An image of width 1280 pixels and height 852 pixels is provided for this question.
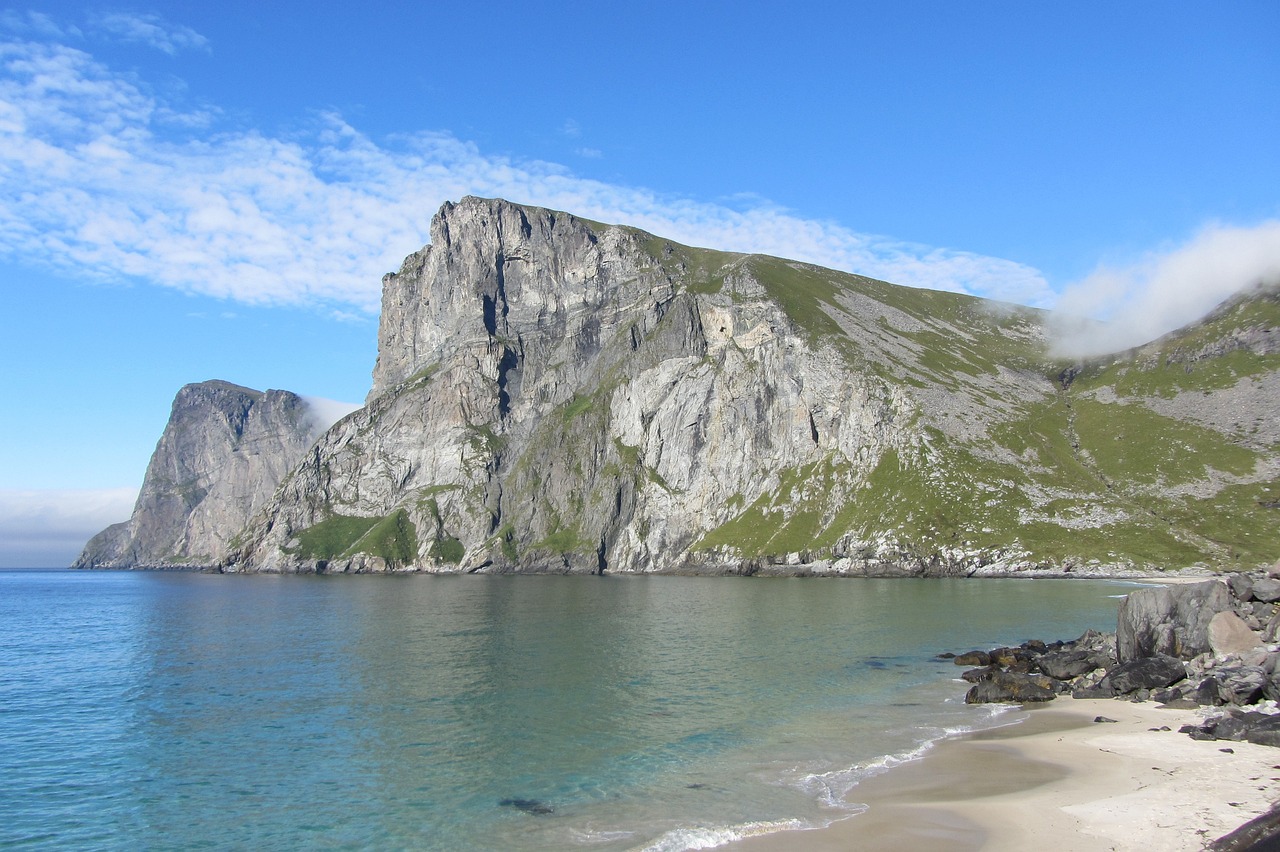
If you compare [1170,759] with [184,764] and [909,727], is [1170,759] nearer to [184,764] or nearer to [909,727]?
[909,727]

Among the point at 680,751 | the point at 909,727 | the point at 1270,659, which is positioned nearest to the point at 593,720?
the point at 680,751

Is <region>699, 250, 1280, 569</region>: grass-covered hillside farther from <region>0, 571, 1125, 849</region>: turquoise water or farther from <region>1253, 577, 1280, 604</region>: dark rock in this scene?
<region>1253, 577, 1280, 604</region>: dark rock

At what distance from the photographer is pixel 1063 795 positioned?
88.5ft

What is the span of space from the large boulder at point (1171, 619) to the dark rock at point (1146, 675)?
159 centimetres

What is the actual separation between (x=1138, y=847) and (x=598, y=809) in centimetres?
1702

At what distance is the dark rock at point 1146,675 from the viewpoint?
144 feet

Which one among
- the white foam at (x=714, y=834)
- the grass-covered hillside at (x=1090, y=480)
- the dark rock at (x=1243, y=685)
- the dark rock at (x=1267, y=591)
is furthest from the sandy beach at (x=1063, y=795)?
the grass-covered hillside at (x=1090, y=480)

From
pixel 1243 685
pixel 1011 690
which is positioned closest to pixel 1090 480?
pixel 1011 690

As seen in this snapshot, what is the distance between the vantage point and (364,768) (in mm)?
33219

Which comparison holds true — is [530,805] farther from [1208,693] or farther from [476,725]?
[1208,693]

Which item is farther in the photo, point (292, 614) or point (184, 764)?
point (292, 614)

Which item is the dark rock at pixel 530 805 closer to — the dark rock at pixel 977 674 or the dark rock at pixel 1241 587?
the dark rock at pixel 977 674

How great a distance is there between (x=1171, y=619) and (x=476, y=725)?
43.3m

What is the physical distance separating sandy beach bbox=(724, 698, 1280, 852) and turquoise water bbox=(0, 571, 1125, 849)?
5.87 feet
